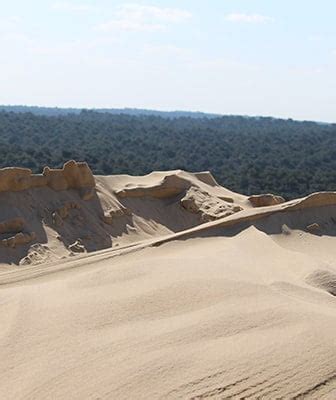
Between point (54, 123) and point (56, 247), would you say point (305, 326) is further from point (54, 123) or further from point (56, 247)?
point (54, 123)

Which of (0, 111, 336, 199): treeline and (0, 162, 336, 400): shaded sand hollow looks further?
(0, 111, 336, 199): treeline

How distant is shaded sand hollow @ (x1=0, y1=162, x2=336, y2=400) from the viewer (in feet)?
19.8

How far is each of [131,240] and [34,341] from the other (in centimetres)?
720

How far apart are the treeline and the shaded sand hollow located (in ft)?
55.4

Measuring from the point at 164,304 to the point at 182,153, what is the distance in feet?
137

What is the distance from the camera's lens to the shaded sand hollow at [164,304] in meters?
6.04

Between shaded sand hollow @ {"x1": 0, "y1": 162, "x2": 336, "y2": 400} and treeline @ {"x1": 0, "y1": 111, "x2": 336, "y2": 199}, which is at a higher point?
shaded sand hollow @ {"x1": 0, "y1": 162, "x2": 336, "y2": 400}

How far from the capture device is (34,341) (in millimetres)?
6941

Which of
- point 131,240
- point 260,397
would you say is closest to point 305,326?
point 260,397

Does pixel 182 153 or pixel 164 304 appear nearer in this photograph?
pixel 164 304

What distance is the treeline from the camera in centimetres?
3350

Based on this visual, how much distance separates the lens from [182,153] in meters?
49.4

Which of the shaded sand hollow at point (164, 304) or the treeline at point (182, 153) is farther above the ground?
the shaded sand hollow at point (164, 304)

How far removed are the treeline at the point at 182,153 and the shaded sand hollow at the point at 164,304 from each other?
16.9 meters
